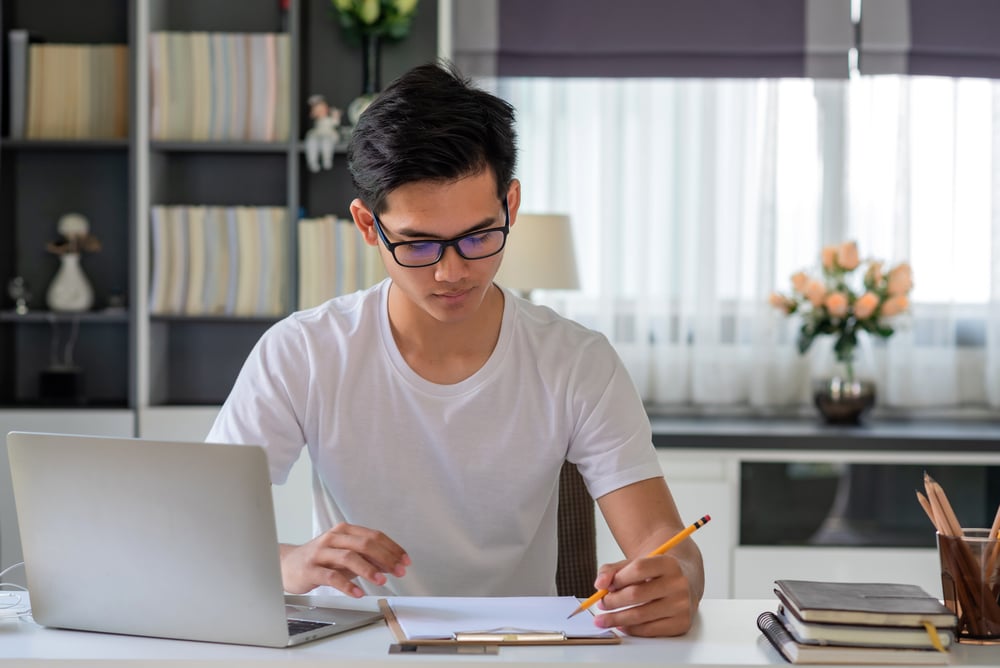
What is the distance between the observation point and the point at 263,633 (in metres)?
1.15

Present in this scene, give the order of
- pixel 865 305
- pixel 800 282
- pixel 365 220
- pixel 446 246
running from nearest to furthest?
1. pixel 446 246
2. pixel 365 220
3. pixel 865 305
4. pixel 800 282

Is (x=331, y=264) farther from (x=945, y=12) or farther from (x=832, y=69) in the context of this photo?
(x=945, y=12)

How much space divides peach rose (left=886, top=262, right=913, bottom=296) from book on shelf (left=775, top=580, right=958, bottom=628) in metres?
2.07

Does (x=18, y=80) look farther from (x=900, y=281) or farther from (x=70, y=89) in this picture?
(x=900, y=281)

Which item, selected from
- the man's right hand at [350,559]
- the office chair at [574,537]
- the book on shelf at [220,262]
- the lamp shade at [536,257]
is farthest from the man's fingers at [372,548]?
the book on shelf at [220,262]

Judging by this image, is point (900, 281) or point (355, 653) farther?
point (900, 281)

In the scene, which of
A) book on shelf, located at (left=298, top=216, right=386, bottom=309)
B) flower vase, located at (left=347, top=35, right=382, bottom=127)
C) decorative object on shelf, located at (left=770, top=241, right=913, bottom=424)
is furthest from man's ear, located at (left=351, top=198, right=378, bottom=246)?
decorative object on shelf, located at (left=770, top=241, right=913, bottom=424)

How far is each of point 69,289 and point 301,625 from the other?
2.36 meters

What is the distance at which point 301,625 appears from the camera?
3.96 feet

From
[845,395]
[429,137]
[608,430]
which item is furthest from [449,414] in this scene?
[845,395]

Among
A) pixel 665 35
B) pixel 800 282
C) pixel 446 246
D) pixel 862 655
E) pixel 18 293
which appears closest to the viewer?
pixel 862 655

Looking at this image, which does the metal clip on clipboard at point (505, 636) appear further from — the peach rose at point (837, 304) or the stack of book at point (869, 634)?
the peach rose at point (837, 304)

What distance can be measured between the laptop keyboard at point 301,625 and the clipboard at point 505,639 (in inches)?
3.1

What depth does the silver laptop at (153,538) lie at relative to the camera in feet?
3.66
